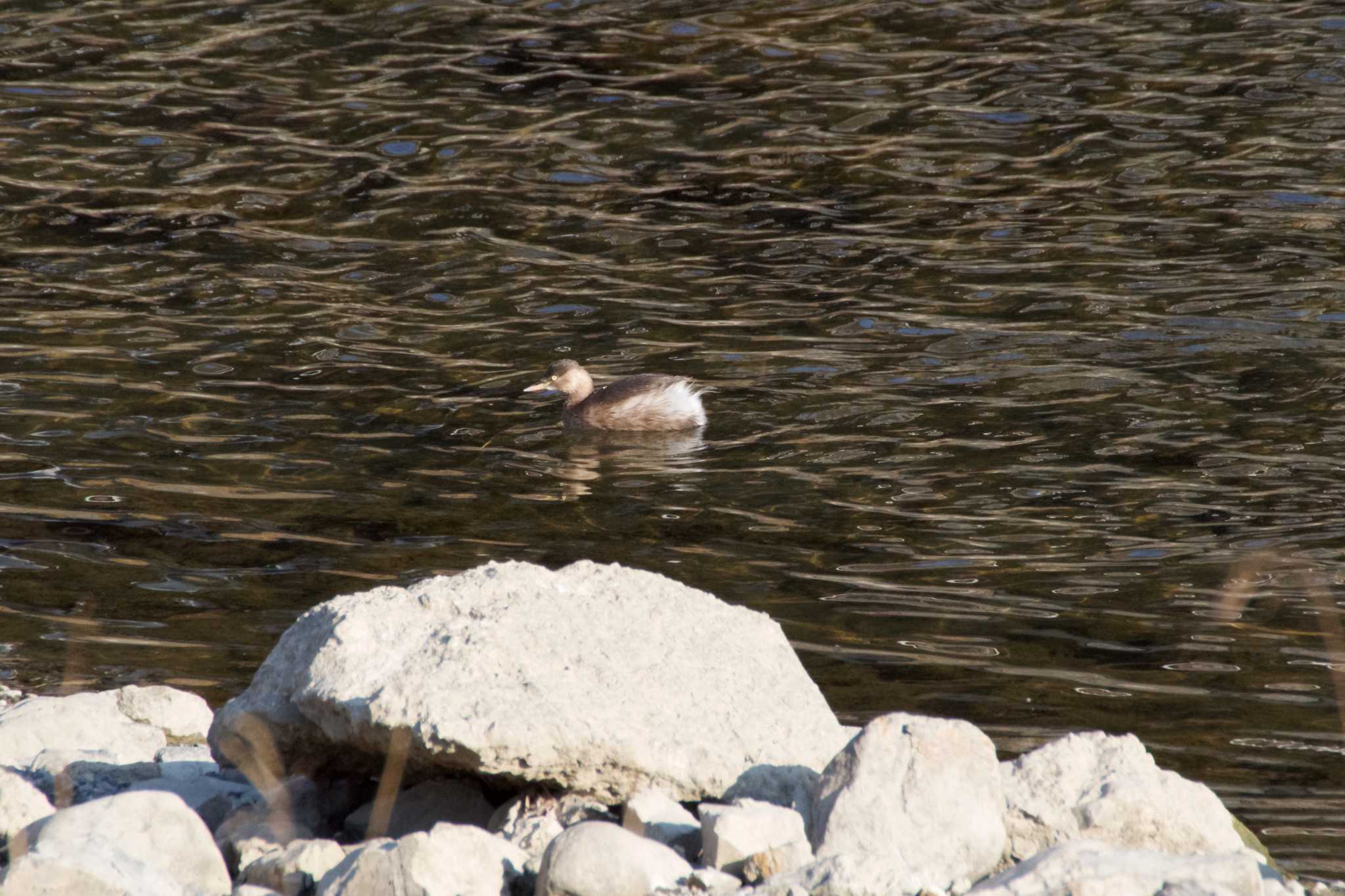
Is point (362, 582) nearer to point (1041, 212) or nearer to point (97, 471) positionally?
point (97, 471)

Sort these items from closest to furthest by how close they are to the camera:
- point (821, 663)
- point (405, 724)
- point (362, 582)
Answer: point (405, 724) → point (821, 663) → point (362, 582)

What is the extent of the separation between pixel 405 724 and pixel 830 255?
30.7ft

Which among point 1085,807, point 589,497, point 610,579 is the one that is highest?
point 610,579

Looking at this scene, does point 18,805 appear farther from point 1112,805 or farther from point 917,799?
point 1112,805

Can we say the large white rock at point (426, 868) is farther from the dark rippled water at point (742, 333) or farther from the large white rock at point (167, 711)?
the dark rippled water at point (742, 333)

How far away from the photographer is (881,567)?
8938mm

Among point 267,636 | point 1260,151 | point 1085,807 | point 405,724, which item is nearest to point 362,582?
point 267,636

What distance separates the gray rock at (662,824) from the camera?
17.5 feet

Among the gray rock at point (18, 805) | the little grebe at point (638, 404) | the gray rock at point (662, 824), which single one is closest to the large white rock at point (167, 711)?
the gray rock at point (18, 805)

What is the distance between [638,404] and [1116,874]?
713 cm

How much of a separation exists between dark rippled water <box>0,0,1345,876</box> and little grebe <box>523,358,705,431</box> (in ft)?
0.41

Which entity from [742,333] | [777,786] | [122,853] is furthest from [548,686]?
[742,333]

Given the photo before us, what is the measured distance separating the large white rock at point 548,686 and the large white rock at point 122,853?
0.54 metres

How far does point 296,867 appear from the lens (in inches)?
204
